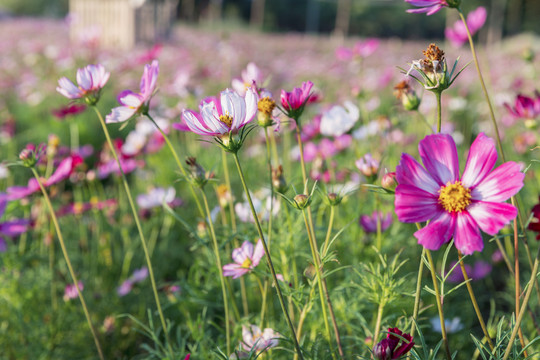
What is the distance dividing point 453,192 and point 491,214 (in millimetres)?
52

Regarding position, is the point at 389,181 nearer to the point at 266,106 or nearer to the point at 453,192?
the point at 453,192

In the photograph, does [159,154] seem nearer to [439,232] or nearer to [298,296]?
[298,296]

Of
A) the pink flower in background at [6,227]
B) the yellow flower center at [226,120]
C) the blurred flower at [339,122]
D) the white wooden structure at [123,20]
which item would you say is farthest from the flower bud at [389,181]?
the white wooden structure at [123,20]

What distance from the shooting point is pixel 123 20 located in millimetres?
6145

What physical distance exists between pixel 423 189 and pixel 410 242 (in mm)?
797

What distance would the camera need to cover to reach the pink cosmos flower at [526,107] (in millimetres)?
925

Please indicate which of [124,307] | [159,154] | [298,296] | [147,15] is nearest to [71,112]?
[124,307]

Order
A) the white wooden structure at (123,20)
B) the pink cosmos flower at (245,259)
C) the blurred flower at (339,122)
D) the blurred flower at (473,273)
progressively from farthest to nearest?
the white wooden structure at (123,20) → the blurred flower at (473,273) → the blurred flower at (339,122) → the pink cosmos flower at (245,259)

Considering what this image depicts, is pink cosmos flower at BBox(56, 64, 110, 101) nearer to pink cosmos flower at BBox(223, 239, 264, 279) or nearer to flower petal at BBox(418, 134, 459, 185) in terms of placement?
pink cosmos flower at BBox(223, 239, 264, 279)

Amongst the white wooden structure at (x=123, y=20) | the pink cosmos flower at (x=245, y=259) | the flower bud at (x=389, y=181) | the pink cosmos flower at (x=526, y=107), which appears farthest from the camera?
the white wooden structure at (x=123, y=20)

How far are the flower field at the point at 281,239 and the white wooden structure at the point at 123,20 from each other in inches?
148

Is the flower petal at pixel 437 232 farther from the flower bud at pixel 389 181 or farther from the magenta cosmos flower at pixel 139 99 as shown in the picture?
the magenta cosmos flower at pixel 139 99

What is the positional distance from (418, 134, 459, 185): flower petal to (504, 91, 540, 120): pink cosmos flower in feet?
1.56

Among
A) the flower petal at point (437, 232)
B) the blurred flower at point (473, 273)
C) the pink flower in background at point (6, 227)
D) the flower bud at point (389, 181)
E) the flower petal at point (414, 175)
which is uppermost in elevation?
the flower petal at point (414, 175)
